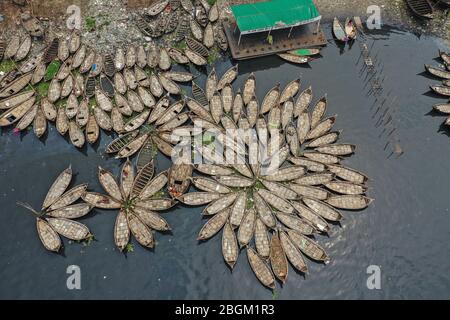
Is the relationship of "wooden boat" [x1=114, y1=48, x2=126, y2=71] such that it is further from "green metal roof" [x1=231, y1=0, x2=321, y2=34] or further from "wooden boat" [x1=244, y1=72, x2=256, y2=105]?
"wooden boat" [x1=244, y1=72, x2=256, y2=105]

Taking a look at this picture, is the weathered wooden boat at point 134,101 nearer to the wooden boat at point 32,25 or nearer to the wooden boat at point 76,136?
the wooden boat at point 76,136

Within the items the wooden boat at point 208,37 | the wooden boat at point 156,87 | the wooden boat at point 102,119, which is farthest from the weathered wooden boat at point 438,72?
the wooden boat at point 102,119

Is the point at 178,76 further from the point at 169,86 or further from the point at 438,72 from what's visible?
the point at 438,72

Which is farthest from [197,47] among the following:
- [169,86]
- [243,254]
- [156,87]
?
[243,254]

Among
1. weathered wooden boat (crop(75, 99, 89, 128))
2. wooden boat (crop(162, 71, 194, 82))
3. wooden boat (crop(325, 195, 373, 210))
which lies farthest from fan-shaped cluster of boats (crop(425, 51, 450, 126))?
weathered wooden boat (crop(75, 99, 89, 128))

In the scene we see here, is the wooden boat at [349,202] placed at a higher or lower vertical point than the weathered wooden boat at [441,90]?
lower
